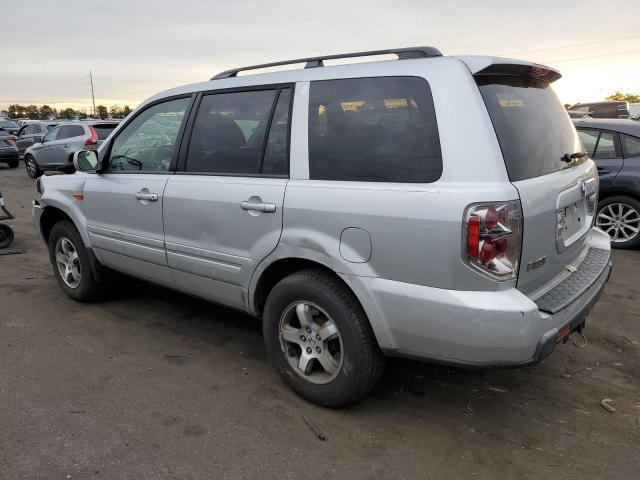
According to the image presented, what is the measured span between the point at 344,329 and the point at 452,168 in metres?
1.00

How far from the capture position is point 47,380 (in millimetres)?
3342

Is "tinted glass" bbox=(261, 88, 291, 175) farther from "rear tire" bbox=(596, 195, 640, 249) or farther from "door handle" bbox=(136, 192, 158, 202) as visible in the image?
"rear tire" bbox=(596, 195, 640, 249)

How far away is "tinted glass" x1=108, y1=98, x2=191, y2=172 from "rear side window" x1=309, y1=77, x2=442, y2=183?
129 centimetres

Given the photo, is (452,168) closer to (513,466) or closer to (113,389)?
(513,466)

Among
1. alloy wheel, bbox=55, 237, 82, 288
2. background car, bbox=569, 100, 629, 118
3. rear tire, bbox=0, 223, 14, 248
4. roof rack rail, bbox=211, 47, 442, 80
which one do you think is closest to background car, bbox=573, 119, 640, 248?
roof rack rail, bbox=211, 47, 442, 80

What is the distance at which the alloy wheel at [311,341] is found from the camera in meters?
2.90

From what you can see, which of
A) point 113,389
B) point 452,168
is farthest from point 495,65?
point 113,389

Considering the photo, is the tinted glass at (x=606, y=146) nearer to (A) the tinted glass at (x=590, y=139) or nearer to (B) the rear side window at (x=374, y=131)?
(A) the tinted glass at (x=590, y=139)

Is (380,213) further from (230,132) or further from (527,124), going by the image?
(230,132)

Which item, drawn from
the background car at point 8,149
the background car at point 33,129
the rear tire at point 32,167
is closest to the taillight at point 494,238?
the rear tire at point 32,167

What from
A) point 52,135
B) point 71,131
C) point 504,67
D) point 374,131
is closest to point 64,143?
point 71,131

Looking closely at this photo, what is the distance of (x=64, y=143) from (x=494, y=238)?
15065 mm

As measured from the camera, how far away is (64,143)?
581 inches

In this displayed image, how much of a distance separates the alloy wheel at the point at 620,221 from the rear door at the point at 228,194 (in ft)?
16.8
